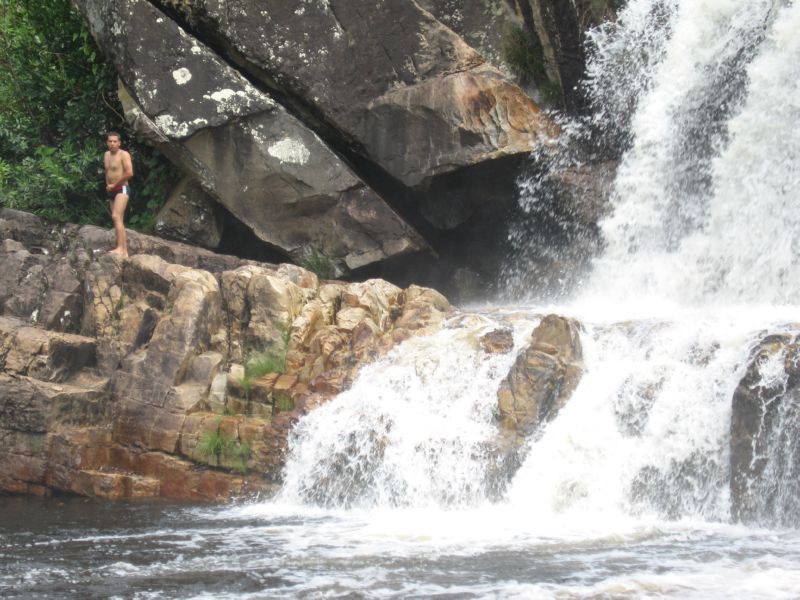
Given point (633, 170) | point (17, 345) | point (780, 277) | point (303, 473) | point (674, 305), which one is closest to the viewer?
point (303, 473)

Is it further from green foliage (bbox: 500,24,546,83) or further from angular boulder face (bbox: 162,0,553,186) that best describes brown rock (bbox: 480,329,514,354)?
green foliage (bbox: 500,24,546,83)

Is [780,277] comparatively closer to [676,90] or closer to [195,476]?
[676,90]

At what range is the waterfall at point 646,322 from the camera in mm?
8016

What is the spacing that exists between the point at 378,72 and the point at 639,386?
19.8 ft

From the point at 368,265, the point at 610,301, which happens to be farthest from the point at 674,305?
the point at 368,265

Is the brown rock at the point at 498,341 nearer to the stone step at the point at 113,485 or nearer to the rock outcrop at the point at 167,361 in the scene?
the rock outcrop at the point at 167,361

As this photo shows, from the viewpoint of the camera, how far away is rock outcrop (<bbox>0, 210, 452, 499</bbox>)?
9.20 m

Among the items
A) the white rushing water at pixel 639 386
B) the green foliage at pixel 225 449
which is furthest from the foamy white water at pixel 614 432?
the green foliage at pixel 225 449

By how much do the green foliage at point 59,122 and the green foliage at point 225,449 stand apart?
5916mm

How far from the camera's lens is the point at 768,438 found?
747 cm

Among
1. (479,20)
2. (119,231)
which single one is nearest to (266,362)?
(119,231)

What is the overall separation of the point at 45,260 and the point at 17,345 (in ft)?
5.45

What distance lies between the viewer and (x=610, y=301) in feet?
39.3

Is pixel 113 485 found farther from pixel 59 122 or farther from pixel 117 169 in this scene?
pixel 59 122
